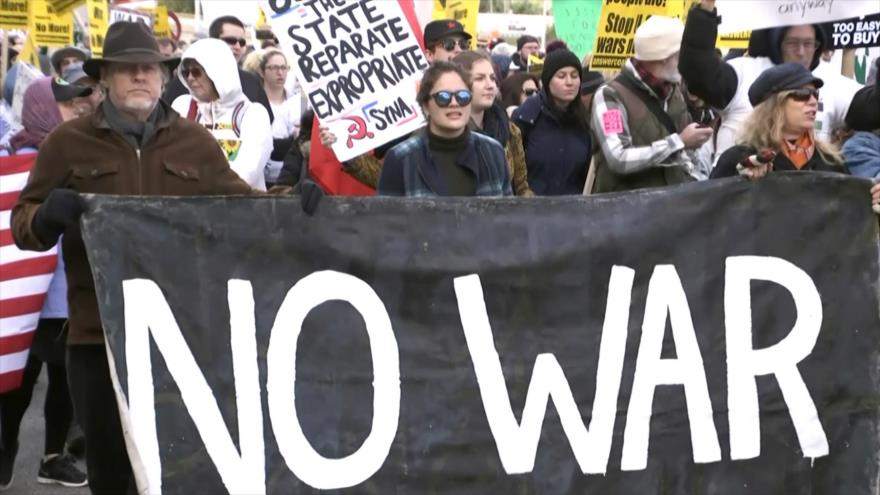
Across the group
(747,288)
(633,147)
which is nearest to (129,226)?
(747,288)

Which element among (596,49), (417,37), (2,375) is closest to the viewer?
(2,375)

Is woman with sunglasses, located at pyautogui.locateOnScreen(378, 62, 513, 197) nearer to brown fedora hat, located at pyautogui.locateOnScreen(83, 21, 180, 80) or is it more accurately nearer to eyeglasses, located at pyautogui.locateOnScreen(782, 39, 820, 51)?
brown fedora hat, located at pyautogui.locateOnScreen(83, 21, 180, 80)

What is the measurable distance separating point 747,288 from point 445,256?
37.2 inches

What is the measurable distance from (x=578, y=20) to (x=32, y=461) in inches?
268

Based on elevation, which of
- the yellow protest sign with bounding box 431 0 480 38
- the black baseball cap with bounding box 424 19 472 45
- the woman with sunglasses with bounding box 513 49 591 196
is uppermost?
the black baseball cap with bounding box 424 19 472 45

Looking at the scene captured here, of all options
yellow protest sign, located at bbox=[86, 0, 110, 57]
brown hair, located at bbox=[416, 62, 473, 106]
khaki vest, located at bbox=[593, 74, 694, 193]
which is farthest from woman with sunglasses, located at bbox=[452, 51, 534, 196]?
yellow protest sign, located at bbox=[86, 0, 110, 57]

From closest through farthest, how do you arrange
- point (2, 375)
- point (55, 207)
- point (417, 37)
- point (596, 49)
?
point (55, 207) → point (2, 375) → point (417, 37) → point (596, 49)

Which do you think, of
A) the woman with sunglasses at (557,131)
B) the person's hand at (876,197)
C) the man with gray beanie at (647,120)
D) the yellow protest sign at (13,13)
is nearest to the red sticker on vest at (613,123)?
the man with gray beanie at (647,120)

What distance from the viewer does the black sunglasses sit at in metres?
5.75

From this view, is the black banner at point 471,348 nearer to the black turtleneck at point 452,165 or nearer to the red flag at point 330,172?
the black turtleneck at point 452,165

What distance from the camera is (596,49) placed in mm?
8852

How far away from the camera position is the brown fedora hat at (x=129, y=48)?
5148mm

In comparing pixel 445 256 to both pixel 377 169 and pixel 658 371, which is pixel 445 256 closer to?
pixel 658 371

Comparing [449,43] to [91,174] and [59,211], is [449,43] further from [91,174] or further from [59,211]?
[59,211]
